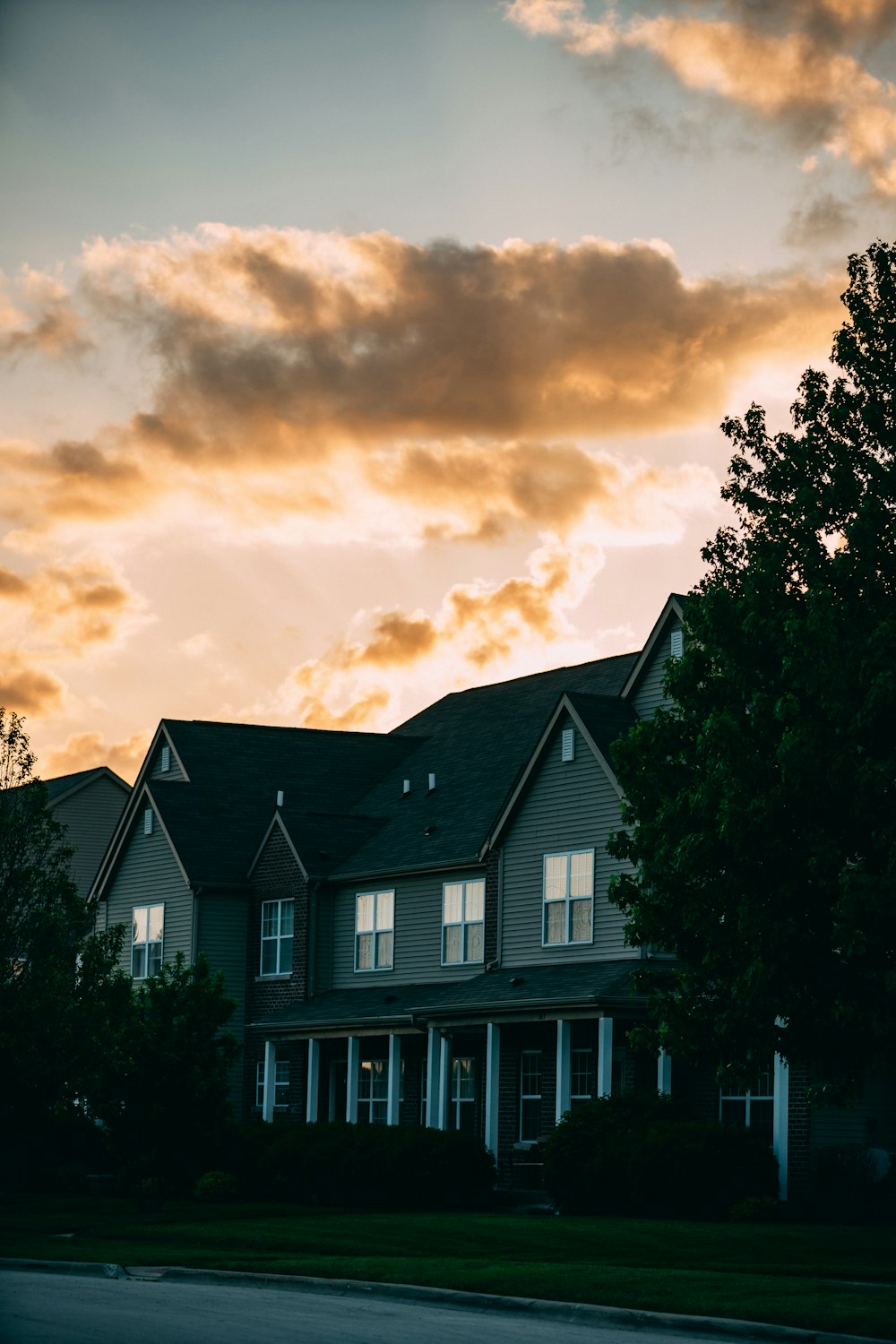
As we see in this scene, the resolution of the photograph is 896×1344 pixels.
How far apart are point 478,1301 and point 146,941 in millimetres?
32469

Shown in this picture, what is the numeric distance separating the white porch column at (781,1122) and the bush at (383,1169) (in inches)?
222

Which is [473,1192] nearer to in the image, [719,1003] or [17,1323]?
[719,1003]

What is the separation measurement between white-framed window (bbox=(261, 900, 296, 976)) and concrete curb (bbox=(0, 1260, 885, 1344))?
2355cm

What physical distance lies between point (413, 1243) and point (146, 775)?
30.3 meters

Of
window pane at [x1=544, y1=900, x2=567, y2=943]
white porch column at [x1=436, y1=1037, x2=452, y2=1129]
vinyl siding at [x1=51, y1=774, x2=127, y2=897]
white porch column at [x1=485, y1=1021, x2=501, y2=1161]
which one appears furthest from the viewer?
vinyl siding at [x1=51, y1=774, x2=127, y2=897]

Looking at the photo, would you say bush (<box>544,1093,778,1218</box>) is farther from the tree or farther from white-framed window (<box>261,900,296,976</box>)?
white-framed window (<box>261,900,296,976</box>)

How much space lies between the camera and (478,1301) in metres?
18.7

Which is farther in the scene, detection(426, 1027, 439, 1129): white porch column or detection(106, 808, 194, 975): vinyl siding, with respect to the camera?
detection(106, 808, 194, 975): vinyl siding

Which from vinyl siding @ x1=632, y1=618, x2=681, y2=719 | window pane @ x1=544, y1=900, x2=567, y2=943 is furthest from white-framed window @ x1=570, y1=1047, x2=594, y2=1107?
vinyl siding @ x1=632, y1=618, x2=681, y2=719

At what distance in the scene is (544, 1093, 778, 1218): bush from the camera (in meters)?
29.3

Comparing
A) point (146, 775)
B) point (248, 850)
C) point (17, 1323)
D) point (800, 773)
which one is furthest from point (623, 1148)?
point (146, 775)

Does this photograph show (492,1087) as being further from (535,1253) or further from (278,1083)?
(535,1253)

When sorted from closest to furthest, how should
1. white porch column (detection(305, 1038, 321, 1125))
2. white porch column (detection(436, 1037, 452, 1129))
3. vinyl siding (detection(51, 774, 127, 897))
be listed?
white porch column (detection(436, 1037, 452, 1129))
white porch column (detection(305, 1038, 321, 1125))
vinyl siding (detection(51, 774, 127, 897))

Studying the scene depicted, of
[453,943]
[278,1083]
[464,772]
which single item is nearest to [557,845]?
[453,943]
